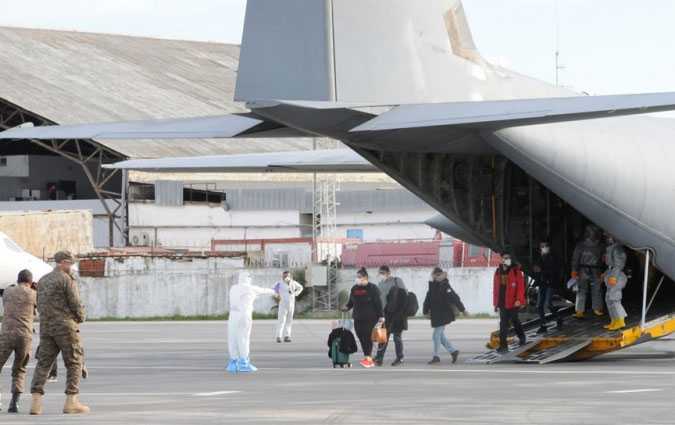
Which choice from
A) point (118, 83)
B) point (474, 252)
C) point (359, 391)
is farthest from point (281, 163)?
point (118, 83)

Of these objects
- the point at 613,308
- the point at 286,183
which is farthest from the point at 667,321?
the point at 286,183

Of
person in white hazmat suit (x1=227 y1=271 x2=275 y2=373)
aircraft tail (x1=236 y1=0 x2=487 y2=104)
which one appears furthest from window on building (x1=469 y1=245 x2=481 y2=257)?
person in white hazmat suit (x1=227 y1=271 x2=275 y2=373)

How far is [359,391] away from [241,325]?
393 centimetres

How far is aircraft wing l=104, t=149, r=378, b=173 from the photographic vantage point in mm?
24875

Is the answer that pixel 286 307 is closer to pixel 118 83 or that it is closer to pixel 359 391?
pixel 359 391

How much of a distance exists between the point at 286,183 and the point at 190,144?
466cm

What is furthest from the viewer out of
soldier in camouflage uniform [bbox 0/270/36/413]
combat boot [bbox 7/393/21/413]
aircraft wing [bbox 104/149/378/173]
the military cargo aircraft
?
aircraft wing [bbox 104/149/378/173]

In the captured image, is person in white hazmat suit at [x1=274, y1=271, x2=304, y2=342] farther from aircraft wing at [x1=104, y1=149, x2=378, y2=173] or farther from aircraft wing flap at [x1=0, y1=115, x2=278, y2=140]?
aircraft wing flap at [x1=0, y1=115, x2=278, y2=140]

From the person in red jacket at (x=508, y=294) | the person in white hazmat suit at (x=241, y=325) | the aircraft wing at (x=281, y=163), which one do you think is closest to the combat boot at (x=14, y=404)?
the person in white hazmat suit at (x=241, y=325)

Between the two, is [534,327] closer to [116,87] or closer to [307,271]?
[307,271]

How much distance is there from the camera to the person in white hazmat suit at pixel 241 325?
19688 mm

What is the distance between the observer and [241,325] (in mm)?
19688

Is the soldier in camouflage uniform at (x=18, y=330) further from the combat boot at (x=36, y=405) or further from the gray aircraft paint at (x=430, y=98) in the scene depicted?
the gray aircraft paint at (x=430, y=98)

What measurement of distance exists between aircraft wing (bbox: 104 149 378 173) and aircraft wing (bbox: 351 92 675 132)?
667cm
